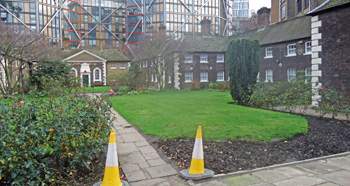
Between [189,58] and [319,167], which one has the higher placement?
[189,58]

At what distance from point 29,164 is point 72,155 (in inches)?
29.4

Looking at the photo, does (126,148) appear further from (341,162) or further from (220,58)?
(220,58)

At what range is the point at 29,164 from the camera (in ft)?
12.5

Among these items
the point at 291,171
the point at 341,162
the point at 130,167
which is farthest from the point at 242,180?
the point at 341,162

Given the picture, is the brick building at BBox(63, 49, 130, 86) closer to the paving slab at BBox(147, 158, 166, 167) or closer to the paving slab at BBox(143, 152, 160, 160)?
the paving slab at BBox(143, 152, 160, 160)

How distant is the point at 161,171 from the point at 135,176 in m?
0.51

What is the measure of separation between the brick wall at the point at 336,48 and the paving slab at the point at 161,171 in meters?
9.62

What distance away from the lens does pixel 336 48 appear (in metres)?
12.6

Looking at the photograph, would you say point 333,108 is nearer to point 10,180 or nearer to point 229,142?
point 229,142

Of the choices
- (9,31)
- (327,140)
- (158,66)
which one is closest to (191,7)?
(158,66)

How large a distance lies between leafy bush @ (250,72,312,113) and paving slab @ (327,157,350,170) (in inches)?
224

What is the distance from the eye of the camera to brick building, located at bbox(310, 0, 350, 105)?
1223 cm

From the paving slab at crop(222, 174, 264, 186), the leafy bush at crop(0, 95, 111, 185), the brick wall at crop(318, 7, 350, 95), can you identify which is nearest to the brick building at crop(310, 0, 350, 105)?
the brick wall at crop(318, 7, 350, 95)

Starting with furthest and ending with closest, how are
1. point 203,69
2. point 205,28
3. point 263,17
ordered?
point 205,28 < point 203,69 < point 263,17
